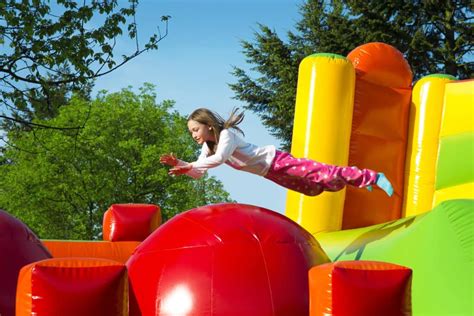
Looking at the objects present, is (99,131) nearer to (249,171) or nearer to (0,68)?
(0,68)

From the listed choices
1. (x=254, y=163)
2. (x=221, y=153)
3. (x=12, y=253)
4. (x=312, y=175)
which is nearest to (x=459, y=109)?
(x=312, y=175)

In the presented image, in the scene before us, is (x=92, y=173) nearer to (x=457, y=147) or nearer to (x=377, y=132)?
(x=377, y=132)

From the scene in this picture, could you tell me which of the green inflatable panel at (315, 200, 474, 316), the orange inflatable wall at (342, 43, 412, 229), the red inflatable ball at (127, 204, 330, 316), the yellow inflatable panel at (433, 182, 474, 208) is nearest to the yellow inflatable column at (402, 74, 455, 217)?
the orange inflatable wall at (342, 43, 412, 229)

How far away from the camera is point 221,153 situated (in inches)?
158

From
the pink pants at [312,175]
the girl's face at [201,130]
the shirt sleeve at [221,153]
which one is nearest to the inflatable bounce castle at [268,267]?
the pink pants at [312,175]

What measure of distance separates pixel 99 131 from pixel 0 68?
9.69 metres

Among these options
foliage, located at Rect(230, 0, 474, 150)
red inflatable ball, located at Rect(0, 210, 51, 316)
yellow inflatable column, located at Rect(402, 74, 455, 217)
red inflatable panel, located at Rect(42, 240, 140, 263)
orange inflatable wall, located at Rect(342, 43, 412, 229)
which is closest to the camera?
red inflatable ball, located at Rect(0, 210, 51, 316)

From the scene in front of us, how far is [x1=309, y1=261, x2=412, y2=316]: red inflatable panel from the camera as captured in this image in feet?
8.28

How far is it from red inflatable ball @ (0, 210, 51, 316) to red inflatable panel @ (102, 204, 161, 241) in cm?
346

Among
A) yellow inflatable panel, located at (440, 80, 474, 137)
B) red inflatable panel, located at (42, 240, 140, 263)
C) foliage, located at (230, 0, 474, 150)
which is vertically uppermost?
foliage, located at (230, 0, 474, 150)

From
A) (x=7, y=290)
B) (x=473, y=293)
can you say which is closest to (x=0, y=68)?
(x=7, y=290)

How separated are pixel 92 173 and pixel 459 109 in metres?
13.2

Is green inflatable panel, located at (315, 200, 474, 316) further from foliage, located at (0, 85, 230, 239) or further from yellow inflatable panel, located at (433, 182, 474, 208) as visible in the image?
foliage, located at (0, 85, 230, 239)

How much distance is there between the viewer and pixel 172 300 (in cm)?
283
